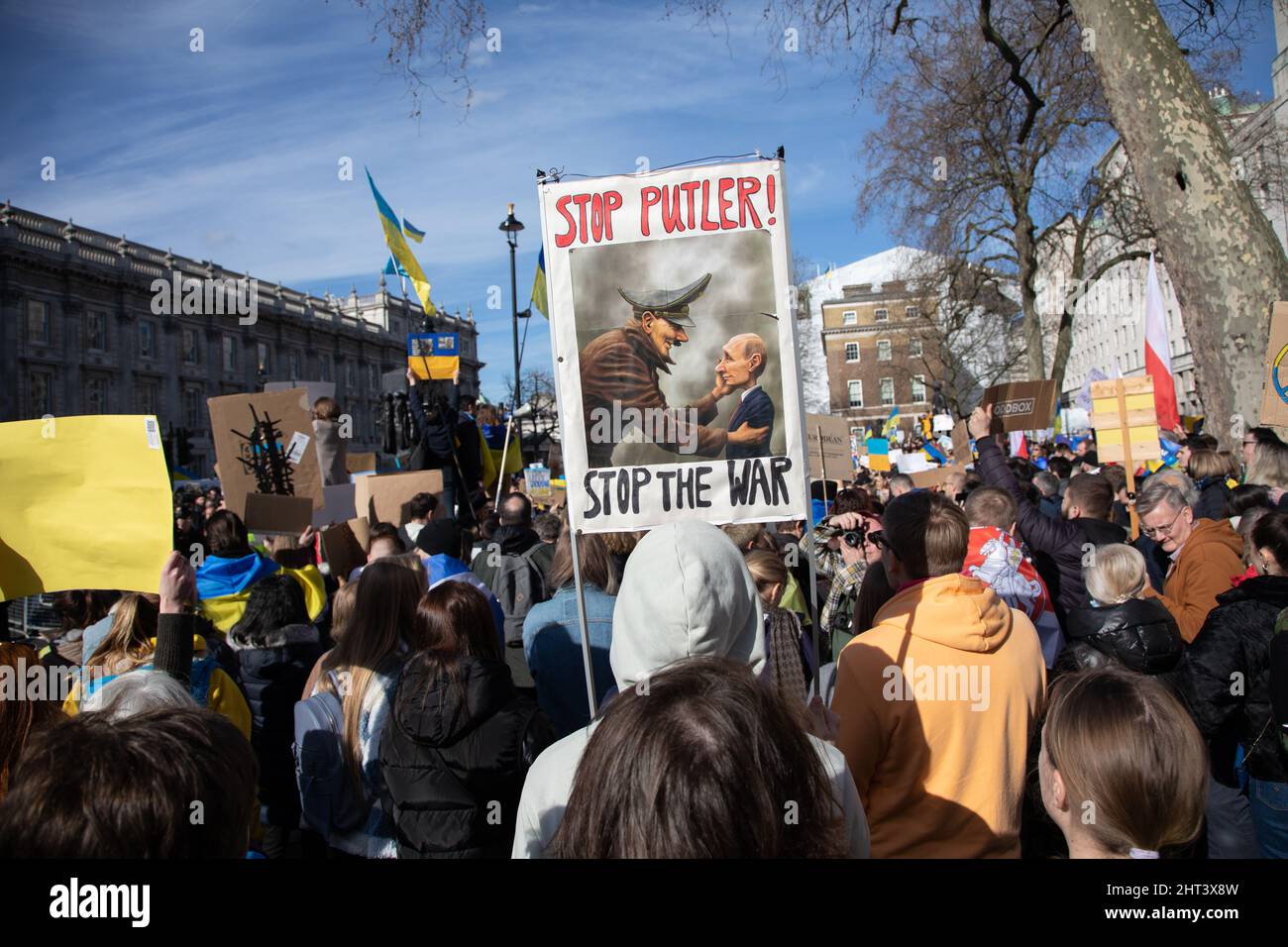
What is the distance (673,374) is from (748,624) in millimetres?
1175

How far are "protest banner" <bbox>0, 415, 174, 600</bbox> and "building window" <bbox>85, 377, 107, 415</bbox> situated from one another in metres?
61.8

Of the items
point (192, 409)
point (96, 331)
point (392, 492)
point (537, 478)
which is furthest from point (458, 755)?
point (192, 409)

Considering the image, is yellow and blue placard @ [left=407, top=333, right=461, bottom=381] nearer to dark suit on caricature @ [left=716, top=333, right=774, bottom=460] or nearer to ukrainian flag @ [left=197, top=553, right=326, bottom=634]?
ukrainian flag @ [left=197, top=553, right=326, bottom=634]

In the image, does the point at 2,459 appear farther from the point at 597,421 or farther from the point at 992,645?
the point at 992,645

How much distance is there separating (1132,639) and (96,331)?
65.8 m

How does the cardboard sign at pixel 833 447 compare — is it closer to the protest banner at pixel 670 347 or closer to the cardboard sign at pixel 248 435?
the cardboard sign at pixel 248 435

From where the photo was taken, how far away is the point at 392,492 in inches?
294

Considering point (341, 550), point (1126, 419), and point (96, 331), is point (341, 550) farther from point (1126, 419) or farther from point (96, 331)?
point (96, 331)

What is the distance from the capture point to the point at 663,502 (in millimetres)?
3148

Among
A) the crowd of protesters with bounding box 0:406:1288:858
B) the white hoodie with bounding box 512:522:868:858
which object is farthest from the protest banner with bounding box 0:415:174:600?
the white hoodie with bounding box 512:522:868:858

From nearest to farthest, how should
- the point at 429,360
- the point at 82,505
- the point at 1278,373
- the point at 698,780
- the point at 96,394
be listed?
the point at 698,780 < the point at 82,505 < the point at 1278,373 < the point at 429,360 < the point at 96,394

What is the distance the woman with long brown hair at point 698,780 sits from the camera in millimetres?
1320

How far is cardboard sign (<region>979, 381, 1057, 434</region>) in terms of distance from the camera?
7.35 m
